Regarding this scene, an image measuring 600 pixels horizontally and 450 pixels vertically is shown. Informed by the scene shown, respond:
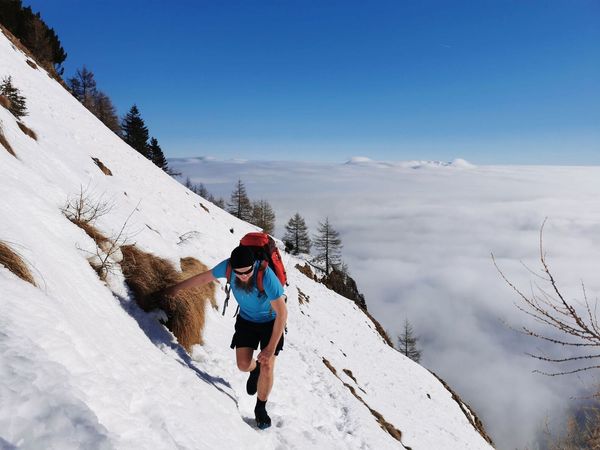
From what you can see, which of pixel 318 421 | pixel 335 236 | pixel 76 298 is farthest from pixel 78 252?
pixel 335 236

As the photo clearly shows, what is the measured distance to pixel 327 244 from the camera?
59.3 meters

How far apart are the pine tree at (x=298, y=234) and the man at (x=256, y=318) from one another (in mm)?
57600

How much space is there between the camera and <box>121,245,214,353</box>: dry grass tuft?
211 inches

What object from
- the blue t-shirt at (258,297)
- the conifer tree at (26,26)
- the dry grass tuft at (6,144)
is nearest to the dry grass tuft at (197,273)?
the blue t-shirt at (258,297)

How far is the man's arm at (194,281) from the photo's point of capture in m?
4.91

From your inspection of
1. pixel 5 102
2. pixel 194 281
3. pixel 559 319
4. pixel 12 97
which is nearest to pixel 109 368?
pixel 194 281

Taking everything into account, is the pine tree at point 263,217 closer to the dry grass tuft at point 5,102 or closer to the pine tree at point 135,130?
the pine tree at point 135,130

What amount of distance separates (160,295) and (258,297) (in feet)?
6.78

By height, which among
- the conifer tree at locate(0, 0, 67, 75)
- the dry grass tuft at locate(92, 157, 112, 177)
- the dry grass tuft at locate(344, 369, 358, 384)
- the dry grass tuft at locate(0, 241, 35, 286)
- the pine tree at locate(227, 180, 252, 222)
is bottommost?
the dry grass tuft at locate(344, 369, 358, 384)

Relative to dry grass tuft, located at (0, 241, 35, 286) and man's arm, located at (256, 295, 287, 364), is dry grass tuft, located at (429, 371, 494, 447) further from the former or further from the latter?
dry grass tuft, located at (0, 241, 35, 286)

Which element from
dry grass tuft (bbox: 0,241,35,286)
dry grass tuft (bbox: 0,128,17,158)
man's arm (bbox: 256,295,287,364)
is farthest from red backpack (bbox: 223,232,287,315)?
dry grass tuft (bbox: 0,128,17,158)

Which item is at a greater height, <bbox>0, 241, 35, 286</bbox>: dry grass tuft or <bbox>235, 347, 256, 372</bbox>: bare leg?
<bbox>0, 241, 35, 286</bbox>: dry grass tuft

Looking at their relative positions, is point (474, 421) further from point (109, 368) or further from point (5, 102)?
point (5, 102)

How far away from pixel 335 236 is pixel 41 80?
46068 mm
